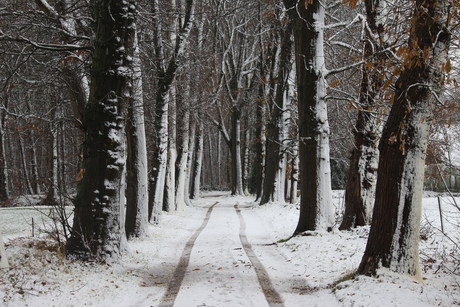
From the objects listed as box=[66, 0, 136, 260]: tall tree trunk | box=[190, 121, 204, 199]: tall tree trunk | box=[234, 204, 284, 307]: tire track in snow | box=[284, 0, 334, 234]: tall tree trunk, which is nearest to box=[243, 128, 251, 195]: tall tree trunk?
box=[190, 121, 204, 199]: tall tree trunk

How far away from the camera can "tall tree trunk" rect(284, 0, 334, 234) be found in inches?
436

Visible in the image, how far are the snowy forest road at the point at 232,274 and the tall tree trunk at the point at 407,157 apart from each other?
71.3 inches

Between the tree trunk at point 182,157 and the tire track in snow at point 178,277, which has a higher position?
the tree trunk at point 182,157

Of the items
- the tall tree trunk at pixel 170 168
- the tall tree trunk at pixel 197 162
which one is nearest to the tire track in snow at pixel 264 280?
the tall tree trunk at pixel 170 168

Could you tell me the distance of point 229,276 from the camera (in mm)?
8055

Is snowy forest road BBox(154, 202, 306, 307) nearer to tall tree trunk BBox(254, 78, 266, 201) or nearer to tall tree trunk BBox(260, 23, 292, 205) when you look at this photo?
tall tree trunk BBox(260, 23, 292, 205)

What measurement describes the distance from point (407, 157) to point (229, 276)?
418 cm

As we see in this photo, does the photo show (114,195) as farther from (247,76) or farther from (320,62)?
(247,76)

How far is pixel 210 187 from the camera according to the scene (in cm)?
4475

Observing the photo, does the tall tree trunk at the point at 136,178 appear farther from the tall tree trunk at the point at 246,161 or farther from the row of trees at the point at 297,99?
the tall tree trunk at the point at 246,161

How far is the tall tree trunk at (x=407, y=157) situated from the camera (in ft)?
19.3

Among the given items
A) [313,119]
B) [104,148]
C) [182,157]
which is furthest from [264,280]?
[182,157]

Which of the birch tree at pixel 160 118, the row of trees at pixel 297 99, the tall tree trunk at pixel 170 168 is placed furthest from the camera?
the tall tree trunk at pixel 170 168

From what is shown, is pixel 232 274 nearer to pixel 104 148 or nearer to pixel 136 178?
pixel 104 148
